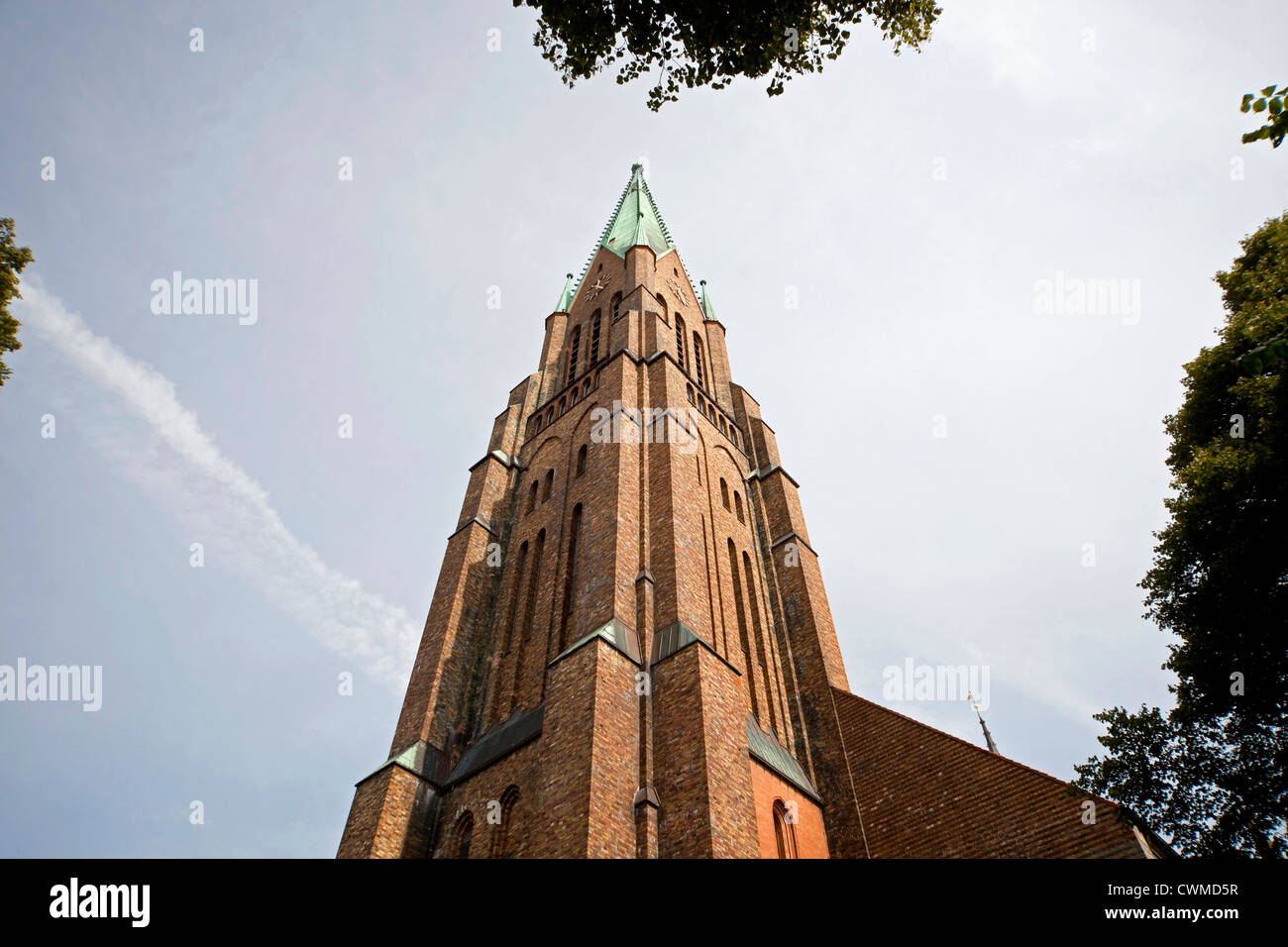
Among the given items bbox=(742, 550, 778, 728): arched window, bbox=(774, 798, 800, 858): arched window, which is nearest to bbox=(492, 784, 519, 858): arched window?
bbox=(774, 798, 800, 858): arched window

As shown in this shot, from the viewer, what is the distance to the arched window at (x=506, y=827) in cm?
1209

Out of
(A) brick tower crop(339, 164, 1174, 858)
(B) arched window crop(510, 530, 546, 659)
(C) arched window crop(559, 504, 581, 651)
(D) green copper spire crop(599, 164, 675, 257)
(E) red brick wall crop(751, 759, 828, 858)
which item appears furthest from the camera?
(D) green copper spire crop(599, 164, 675, 257)

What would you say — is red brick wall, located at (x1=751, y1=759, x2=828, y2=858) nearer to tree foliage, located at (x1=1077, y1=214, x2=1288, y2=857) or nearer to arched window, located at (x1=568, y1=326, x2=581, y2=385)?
tree foliage, located at (x1=1077, y1=214, x2=1288, y2=857)

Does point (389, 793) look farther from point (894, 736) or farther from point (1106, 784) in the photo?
point (1106, 784)

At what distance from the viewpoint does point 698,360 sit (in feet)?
91.0

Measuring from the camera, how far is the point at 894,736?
48.9 feet

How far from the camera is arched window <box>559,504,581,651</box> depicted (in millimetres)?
16062

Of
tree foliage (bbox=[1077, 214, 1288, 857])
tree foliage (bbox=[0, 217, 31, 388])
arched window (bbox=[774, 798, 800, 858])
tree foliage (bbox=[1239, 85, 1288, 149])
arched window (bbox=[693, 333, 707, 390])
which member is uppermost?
arched window (bbox=[693, 333, 707, 390])

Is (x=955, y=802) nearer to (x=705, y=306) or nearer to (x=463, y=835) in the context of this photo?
(x=463, y=835)

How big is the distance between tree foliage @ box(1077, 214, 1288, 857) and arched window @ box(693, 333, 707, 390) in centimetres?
1709

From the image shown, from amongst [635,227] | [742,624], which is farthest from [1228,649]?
[635,227]
